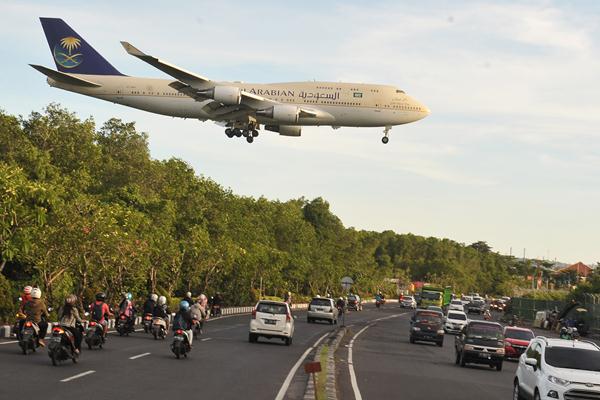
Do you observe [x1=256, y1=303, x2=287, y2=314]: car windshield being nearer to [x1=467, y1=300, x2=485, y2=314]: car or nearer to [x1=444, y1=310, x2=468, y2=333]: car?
[x1=444, y1=310, x2=468, y2=333]: car

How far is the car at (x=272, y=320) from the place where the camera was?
31938mm

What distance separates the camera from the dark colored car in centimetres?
4128

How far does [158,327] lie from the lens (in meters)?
31.0

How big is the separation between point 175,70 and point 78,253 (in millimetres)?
11011

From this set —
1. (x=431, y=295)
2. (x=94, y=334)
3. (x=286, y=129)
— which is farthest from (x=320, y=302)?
(x=431, y=295)

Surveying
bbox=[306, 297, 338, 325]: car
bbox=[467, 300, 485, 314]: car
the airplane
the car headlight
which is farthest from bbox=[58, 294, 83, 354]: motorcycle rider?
bbox=[467, 300, 485, 314]: car

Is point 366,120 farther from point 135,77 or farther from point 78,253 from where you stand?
point 78,253

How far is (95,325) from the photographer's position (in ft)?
80.3

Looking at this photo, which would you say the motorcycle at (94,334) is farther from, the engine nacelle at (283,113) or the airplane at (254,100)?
the engine nacelle at (283,113)

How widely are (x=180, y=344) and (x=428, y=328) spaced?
2027cm

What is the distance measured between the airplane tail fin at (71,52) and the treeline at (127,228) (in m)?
6.13

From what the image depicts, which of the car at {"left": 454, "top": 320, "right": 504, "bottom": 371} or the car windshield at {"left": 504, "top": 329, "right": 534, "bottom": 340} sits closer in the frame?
the car at {"left": 454, "top": 320, "right": 504, "bottom": 371}

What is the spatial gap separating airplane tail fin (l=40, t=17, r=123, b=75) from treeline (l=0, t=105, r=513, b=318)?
20.1ft

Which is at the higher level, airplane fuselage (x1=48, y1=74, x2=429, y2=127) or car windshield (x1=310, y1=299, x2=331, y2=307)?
airplane fuselage (x1=48, y1=74, x2=429, y2=127)
